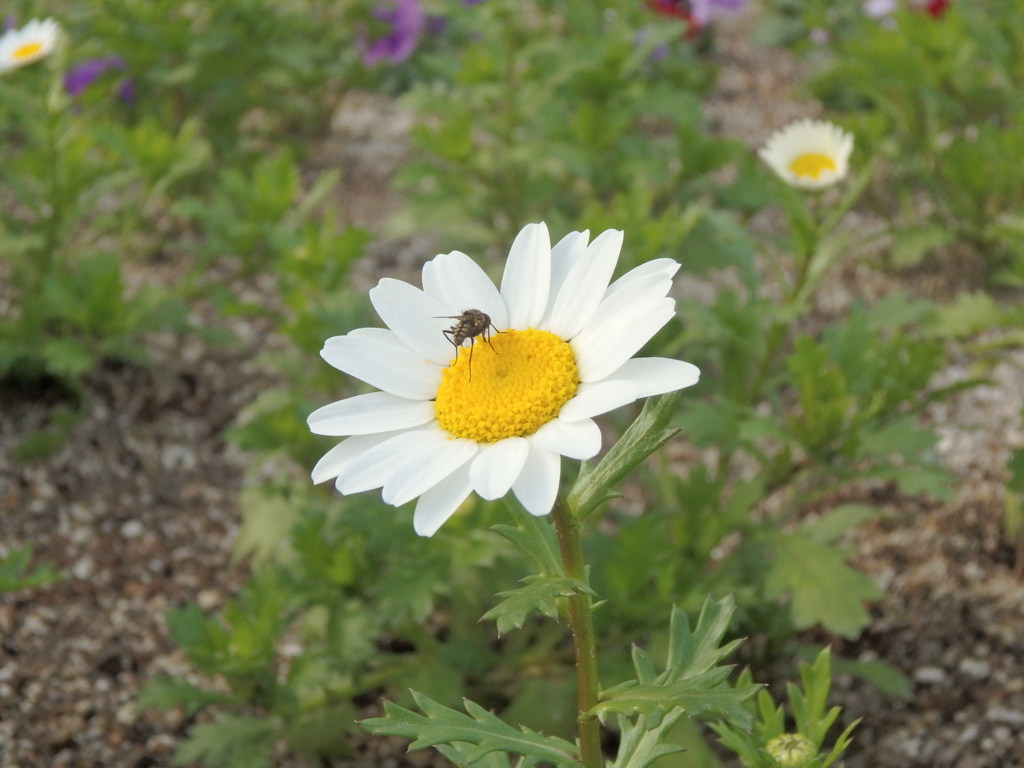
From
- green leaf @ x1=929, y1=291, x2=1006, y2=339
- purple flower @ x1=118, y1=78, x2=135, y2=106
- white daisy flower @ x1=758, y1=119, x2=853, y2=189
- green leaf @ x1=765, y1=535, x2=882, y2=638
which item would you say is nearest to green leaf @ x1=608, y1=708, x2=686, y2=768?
green leaf @ x1=765, y1=535, x2=882, y2=638

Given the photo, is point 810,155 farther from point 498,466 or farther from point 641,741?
point 498,466

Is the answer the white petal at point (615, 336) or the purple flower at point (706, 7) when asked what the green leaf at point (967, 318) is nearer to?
the white petal at point (615, 336)

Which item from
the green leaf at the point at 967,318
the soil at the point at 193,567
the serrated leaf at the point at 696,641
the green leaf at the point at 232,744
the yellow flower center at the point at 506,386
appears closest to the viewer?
the yellow flower center at the point at 506,386

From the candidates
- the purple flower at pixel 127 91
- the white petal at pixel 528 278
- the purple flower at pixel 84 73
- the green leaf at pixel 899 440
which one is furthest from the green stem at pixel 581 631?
the purple flower at pixel 84 73

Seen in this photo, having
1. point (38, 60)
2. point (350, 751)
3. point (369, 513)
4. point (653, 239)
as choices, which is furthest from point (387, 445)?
point (38, 60)

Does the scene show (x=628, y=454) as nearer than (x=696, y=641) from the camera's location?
Yes

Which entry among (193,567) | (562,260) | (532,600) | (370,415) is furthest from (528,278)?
(193,567)

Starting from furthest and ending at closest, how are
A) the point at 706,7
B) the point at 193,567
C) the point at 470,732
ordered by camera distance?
the point at 706,7, the point at 193,567, the point at 470,732
